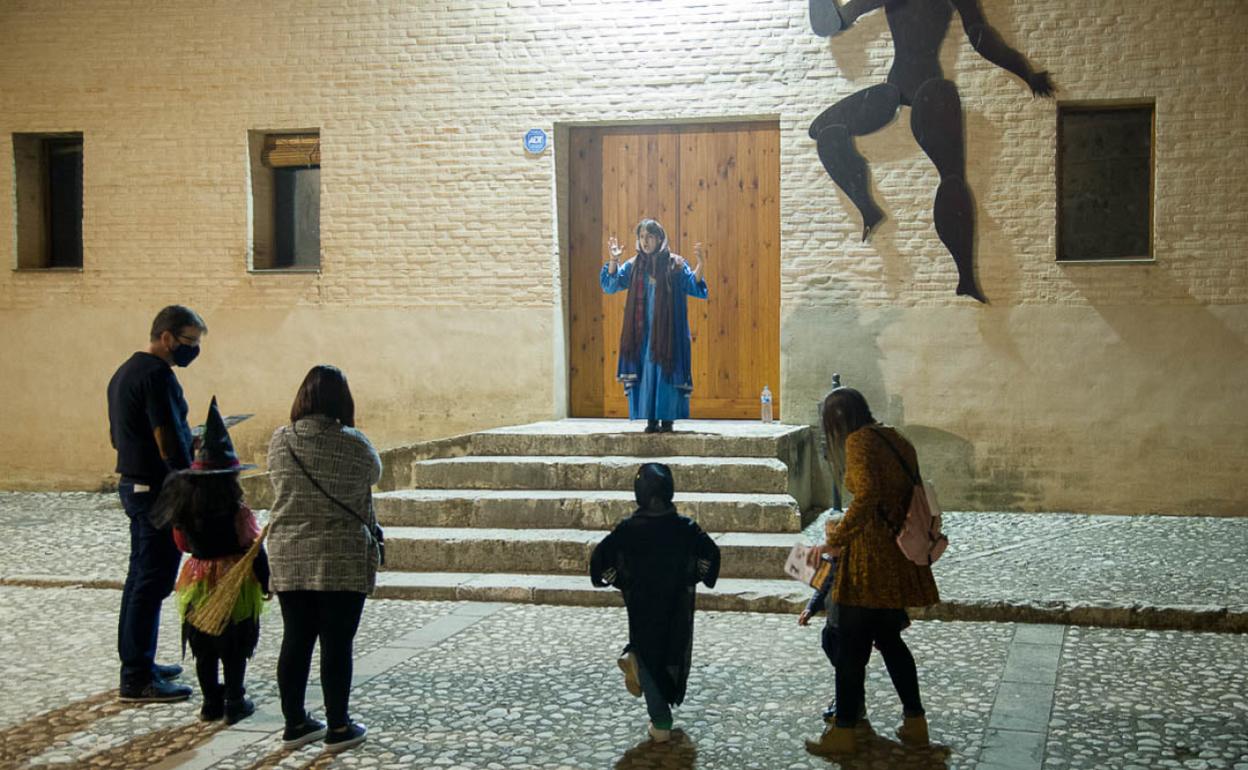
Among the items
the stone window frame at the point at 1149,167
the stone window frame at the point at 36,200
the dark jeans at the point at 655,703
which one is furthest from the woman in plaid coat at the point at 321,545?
the stone window frame at the point at 36,200

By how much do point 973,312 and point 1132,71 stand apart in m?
2.45

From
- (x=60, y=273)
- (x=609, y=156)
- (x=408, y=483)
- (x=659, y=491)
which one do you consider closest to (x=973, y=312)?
(x=609, y=156)

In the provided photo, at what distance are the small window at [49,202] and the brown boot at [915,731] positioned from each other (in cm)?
1107

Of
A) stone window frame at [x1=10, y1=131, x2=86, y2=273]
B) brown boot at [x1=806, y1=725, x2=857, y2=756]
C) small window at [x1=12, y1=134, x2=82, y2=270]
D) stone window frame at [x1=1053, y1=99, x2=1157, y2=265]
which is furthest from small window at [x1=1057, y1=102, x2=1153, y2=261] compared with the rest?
small window at [x1=12, y1=134, x2=82, y2=270]

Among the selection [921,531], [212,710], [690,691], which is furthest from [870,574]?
[212,710]

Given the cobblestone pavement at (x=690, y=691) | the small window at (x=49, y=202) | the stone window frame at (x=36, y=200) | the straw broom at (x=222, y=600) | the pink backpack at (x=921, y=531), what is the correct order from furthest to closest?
the small window at (x=49, y=202) → the stone window frame at (x=36, y=200) → the straw broom at (x=222, y=600) → the cobblestone pavement at (x=690, y=691) → the pink backpack at (x=921, y=531)

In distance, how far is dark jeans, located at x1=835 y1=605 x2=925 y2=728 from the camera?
4664mm

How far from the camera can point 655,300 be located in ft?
32.3

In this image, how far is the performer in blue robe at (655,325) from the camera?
9.81 meters

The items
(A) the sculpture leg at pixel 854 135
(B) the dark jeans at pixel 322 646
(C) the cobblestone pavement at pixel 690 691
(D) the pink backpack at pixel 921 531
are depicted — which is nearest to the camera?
(D) the pink backpack at pixel 921 531

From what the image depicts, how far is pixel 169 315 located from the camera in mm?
5625

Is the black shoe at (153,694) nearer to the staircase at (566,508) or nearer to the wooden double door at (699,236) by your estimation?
the staircase at (566,508)

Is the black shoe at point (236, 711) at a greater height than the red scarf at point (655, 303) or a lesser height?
lesser

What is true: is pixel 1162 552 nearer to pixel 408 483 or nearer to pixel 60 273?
pixel 408 483
